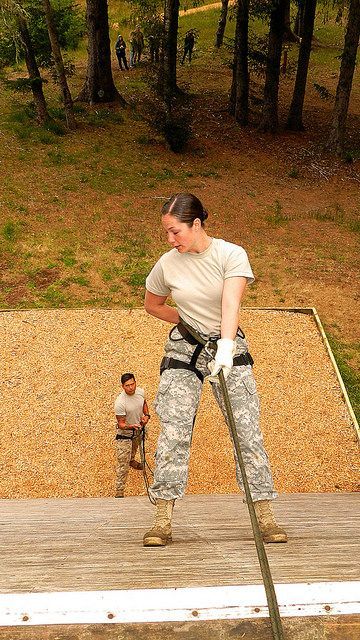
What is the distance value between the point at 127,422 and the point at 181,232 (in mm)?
3406

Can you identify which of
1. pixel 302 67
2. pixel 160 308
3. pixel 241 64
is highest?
pixel 160 308

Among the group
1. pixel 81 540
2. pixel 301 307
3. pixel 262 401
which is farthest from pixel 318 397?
pixel 81 540

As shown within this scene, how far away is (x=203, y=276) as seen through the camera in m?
3.73

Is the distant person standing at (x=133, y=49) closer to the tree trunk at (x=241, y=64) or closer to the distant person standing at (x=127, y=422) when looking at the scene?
the tree trunk at (x=241, y=64)

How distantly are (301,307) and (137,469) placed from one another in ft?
16.4

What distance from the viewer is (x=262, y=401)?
8367mm

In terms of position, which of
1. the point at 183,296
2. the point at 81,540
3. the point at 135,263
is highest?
the point at 183,296

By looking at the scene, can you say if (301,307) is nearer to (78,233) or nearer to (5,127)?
(78,233)

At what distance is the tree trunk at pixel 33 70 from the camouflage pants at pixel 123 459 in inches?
469

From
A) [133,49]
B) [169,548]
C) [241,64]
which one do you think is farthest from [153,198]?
[133,49]

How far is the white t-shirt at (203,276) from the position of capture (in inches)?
146

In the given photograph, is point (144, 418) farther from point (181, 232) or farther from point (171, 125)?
point (171, 125)

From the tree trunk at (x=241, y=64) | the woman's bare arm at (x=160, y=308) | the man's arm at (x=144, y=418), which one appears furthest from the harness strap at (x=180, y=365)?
the tree trunk at (x=241, y=64)

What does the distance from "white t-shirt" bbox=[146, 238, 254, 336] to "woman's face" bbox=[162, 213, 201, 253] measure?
13 cm
